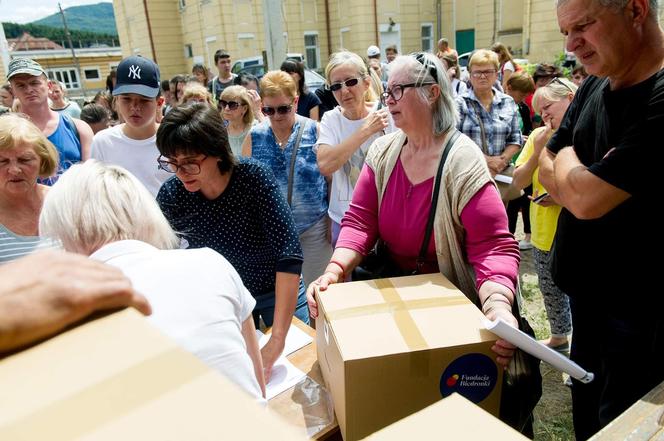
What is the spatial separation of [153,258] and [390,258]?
1.11 metres

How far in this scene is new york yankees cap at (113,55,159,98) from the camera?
269cm

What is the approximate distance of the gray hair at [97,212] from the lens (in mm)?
1118

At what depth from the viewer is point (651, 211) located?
1.29m

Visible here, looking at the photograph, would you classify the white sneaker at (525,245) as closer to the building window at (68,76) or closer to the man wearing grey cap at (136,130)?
the man wearing grey cap at (136,130)

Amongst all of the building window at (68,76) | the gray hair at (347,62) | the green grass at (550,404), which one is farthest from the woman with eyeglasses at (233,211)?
the building window at (68,76)

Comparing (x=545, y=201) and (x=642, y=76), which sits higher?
(x=642, y=76)

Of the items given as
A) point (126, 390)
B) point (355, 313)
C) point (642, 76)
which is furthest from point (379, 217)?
point (126, 390)

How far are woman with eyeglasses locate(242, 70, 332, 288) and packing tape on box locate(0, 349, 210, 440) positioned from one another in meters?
2.36

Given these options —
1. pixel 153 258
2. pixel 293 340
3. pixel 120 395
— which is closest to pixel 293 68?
pixel 293 340

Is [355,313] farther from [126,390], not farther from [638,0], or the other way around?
[638,0]

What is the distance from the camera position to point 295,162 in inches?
112

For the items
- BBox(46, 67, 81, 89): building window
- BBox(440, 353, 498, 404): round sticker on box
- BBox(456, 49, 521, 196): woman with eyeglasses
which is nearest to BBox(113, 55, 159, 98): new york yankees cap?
BBox(456, 49, 521, 196): woman with eyeglasses

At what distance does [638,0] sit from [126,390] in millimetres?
1543

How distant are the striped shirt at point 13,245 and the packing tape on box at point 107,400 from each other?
72.8 inches
